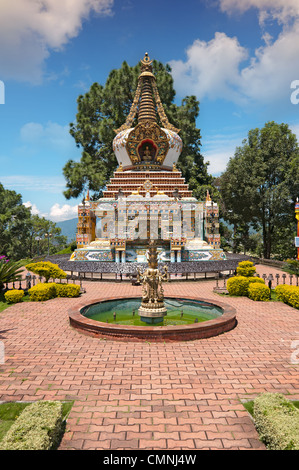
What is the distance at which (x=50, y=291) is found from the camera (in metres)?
13.9

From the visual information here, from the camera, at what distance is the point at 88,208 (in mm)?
26125

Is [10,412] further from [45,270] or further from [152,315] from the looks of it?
[45,270]

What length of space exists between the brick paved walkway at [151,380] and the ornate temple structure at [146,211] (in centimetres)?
1287

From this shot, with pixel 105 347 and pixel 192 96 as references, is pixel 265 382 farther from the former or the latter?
pixel 192 96

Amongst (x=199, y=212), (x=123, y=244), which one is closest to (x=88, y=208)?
(x=123, y=244)

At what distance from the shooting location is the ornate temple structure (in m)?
23.2

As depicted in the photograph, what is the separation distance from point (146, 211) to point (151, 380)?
18.5 m

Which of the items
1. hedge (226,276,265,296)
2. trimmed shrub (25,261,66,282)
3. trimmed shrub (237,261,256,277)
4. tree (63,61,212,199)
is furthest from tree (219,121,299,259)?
trimmed shrub (25,261,66,282)

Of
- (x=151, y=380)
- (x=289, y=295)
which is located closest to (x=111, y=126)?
(x=289, y=295)

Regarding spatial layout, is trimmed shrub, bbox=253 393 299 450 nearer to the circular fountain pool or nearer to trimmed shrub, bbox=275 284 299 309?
the circular fountain pool

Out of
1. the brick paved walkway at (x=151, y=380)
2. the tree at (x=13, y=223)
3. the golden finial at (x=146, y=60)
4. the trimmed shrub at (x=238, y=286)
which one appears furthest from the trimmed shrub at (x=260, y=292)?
the tree at (x=13, y=223)

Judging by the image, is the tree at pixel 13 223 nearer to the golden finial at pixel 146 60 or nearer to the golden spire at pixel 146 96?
the golden spire at pixel 146 96

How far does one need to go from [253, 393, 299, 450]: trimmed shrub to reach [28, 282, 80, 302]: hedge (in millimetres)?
10778

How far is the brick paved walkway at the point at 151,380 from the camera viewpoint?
14.8 ft
